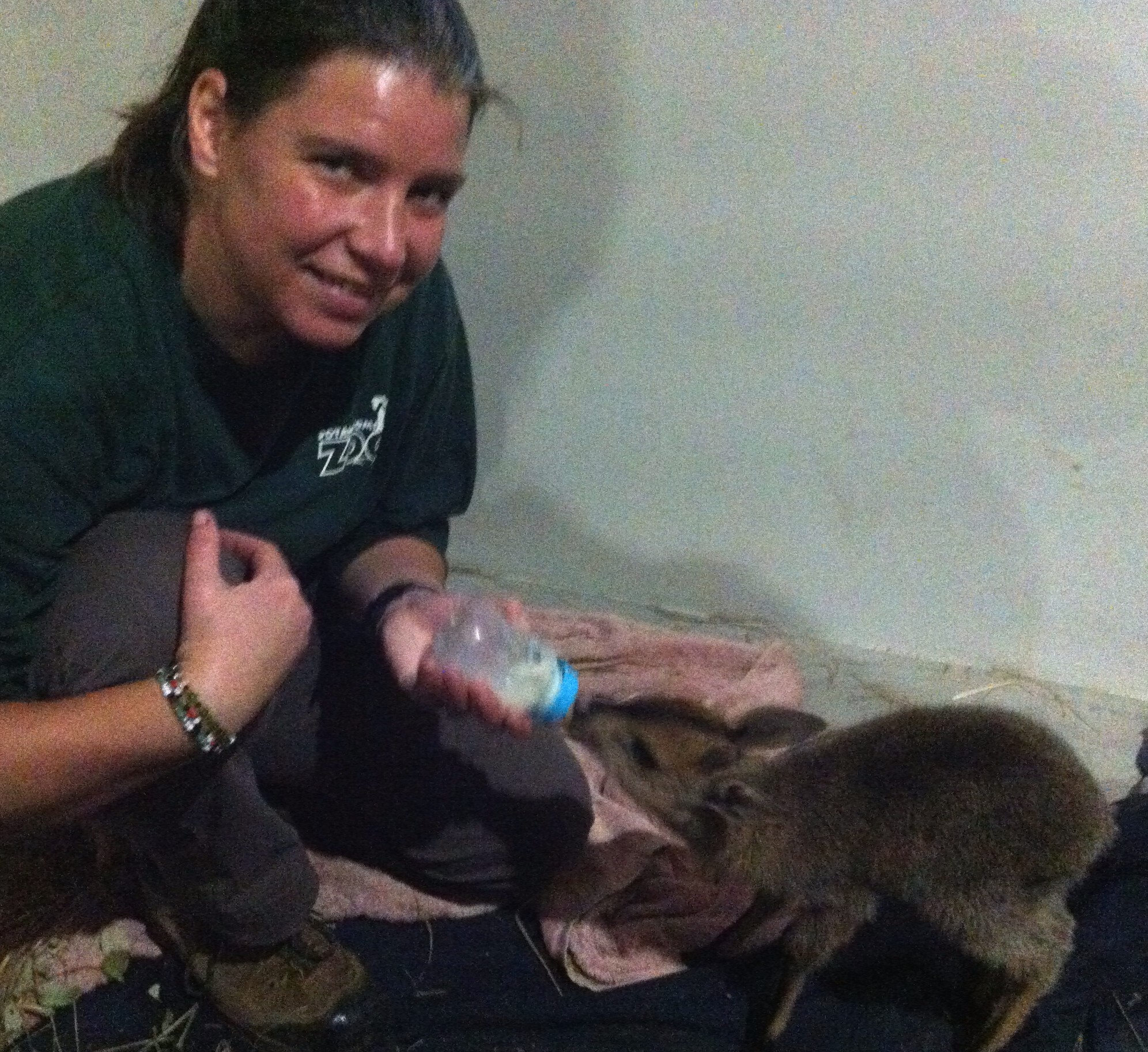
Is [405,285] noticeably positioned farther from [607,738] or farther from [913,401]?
[913,401]

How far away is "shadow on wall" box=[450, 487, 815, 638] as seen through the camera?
269 centimetres

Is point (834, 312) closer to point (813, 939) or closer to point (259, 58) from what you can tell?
point (813, 939)

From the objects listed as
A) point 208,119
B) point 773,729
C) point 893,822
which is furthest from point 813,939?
point 208,119

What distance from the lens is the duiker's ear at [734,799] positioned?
1.78 meters

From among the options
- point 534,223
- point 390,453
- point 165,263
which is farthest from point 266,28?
point 534,223

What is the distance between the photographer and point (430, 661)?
4.90 ft

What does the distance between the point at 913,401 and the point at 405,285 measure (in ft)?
4.12

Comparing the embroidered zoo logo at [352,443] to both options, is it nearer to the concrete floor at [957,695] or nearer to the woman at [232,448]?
the woman at [232,448]

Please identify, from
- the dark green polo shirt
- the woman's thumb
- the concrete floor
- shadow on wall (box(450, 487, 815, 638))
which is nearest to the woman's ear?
the dark green polo shirt

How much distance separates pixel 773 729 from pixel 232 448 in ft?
3.11

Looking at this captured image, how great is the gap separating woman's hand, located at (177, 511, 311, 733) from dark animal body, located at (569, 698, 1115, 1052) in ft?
2.15

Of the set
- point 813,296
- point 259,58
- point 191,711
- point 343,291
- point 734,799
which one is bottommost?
point 734,799

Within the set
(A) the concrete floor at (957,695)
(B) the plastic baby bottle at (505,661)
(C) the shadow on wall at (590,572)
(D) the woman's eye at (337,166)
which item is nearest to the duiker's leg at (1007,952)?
(A) the concrete floor at (957,695)

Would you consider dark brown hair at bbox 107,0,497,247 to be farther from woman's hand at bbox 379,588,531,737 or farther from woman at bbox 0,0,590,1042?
woman's hand at bbox 379,588,531,737
